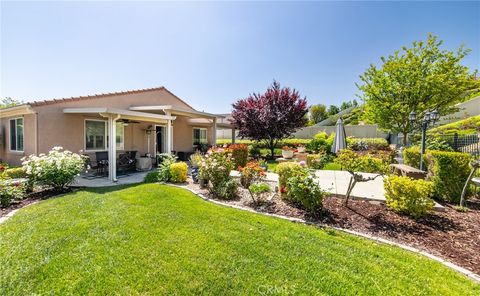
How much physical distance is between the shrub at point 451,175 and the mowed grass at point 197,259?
13.6 feet

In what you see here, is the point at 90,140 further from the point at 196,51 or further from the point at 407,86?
the point at 407,86

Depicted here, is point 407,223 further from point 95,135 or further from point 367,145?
point 367,145

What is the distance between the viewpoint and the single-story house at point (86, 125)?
9.30m

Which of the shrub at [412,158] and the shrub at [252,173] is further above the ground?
the shrub at [412,158]

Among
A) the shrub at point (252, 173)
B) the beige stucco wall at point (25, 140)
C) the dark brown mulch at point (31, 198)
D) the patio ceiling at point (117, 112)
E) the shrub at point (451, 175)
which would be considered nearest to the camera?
the dark brown mulch at point (31, 198)

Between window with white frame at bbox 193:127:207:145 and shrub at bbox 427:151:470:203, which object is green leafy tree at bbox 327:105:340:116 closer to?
window with white frame at bbox 193:127:207:145

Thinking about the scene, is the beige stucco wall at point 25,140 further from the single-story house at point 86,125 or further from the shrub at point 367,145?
the shrub at point 367,145

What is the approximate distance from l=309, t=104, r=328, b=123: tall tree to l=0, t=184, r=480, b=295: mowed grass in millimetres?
41264

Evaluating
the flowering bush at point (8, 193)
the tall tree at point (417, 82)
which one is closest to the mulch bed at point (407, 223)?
the flowering bush at point (8, 193)

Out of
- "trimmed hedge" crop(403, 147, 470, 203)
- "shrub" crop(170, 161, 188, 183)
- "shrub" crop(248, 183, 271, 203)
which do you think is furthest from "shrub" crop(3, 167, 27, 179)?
"trimmed hedge" crop(403, 147, 470, 203)

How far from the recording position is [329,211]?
538cm

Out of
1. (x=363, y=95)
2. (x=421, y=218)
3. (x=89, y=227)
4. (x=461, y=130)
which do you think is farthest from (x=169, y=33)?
(x=461, y=130)

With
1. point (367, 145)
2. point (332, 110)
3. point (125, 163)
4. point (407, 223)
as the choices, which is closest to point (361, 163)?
point (407, 223)

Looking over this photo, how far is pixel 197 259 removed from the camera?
3.21 meters
